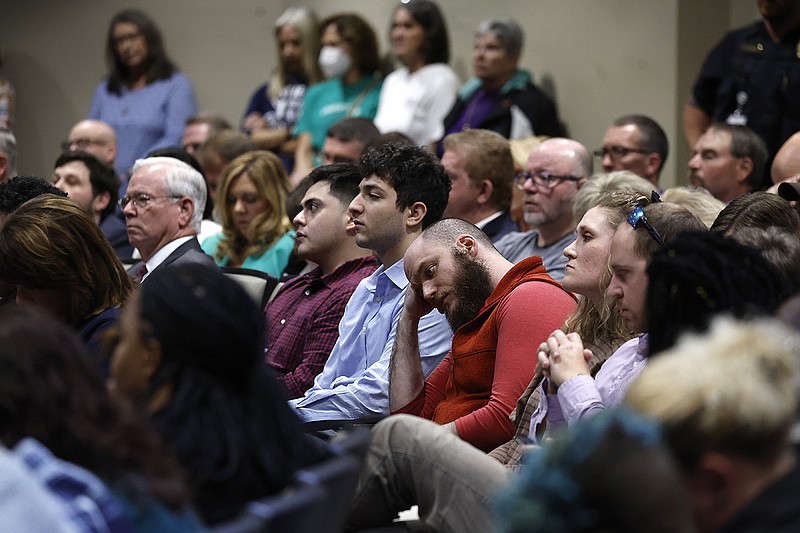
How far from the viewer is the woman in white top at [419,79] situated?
6.31 m

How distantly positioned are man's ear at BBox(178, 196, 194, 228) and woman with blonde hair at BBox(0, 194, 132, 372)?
1.09 meters

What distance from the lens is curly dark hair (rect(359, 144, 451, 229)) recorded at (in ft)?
11.7

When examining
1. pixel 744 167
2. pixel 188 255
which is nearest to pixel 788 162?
pixel 744 167

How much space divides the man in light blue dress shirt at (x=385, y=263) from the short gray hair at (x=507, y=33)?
2.64 m

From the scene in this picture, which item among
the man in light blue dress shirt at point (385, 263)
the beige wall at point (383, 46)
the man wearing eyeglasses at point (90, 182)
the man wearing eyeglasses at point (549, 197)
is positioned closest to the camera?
the man in light blue dress shirt at point (385, 263)

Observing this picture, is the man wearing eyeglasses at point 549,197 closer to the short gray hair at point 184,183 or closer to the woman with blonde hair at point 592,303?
the short gray hair at point 184,183

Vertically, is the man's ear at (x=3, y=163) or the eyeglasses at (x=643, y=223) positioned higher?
the eyeglasses at (x=643, y=223)

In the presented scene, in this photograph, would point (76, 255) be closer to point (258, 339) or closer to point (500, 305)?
point (500, 305)

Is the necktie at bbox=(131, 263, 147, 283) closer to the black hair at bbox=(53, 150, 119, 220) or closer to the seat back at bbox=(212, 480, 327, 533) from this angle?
the black hair at bbox=(53, 150, 119, 220)

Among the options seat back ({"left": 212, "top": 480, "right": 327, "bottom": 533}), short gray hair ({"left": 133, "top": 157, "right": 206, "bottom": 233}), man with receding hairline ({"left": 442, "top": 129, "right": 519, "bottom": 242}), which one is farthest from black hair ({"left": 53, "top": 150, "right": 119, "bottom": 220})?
seat back ({"left": 212, "top": 480, "right": 327, "bottom": 533})

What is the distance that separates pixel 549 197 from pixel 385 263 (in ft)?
3.57

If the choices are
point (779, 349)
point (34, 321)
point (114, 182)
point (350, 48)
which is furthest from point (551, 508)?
point (350, 48)

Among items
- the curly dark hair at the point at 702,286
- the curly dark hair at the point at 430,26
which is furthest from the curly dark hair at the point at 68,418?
the curly dark hair at the point at 430,26

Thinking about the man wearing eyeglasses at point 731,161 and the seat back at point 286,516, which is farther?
the man wearing eyeglasses at point 731,161
